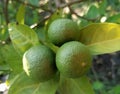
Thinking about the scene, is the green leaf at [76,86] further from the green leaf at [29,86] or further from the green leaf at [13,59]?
the green leaf at [13,59]

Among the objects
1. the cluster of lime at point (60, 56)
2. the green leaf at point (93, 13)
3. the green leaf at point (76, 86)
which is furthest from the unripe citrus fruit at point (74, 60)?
the green leaf at point (93, 13)

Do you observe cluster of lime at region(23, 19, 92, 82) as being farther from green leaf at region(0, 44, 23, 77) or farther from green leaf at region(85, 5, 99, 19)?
green leaf at region(85, 5, 99, 19)

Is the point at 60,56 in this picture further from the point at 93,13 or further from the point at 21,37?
the point at 93,13

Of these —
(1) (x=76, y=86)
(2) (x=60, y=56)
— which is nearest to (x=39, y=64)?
(2) (x=60, y=56)

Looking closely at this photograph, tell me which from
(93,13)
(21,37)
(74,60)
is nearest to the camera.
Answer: (74,60)

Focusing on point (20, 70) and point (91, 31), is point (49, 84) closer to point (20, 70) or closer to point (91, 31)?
point (20, 70)

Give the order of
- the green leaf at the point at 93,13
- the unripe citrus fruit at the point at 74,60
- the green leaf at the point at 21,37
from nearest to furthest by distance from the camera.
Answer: the unripe citrus fruit at the point at 74,60, the green leaf at the point at 21,37, the green leaf at the point at 93,13
